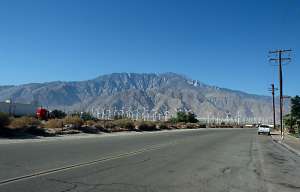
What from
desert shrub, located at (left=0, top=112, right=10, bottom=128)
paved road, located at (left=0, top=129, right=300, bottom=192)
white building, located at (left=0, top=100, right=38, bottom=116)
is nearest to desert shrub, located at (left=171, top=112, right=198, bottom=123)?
white building, located at (left=0, top=100, right=38, bottom=116)

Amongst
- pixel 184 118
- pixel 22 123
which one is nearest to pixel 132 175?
pixel 22 123

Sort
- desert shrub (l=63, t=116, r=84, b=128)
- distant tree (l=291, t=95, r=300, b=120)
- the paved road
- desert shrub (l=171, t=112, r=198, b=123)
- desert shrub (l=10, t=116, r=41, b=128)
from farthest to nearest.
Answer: desert shrub (l=171, t=112, r=198, b=123) → distant tree (l=291, t=95, r=300, b=120) → desert shrub (l=63, t=116, r=84, b=128) → desert shrub (l=10, t=116, r=41, b=128) → the paved road

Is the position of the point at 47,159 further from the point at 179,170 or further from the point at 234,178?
the point at 234,178

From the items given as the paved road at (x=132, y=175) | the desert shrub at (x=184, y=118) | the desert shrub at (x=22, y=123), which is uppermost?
the desert shrub at (x=184, y=118)

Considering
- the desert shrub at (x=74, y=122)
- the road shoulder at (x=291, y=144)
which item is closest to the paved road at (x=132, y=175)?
the road shoulder at (x=291, y=144)

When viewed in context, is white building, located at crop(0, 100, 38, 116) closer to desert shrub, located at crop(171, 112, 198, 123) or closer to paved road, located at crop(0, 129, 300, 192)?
desert shrub, located at crop(171, 112, 198, 123)

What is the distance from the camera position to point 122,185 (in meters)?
11.7

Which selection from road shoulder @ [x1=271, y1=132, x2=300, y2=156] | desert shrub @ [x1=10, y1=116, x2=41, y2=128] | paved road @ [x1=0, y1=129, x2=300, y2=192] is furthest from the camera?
desert shrub @ [x1=10, y1=116, x2=41, y2=128]

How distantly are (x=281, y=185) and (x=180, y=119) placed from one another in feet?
391

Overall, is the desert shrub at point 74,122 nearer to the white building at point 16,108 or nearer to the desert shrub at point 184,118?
the white building at point 16,108

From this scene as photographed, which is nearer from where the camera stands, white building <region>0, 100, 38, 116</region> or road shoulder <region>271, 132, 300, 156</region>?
road shoulder <region>271, 132, 300, 156</region>

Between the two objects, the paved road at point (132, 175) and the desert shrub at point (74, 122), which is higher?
the desert shrub at point (74, 122)

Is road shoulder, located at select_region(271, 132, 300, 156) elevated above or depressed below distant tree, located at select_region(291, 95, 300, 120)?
below

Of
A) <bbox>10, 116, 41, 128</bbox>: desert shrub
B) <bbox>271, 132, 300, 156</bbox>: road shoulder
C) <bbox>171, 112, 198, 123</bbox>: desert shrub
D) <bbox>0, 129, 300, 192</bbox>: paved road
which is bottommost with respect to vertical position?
<bbox>0, 129, 300, 192</bbox>: paved road
